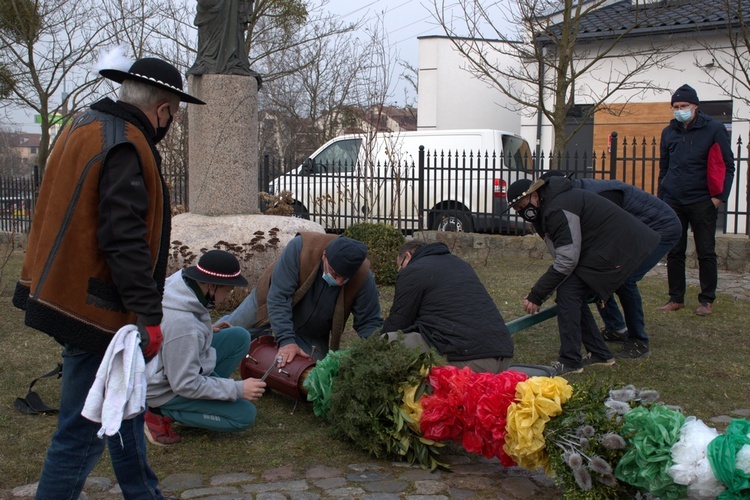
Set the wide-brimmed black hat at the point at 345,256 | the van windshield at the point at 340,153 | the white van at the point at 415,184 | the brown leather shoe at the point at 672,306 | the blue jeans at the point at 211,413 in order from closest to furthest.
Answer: the blue jeans at the point at 211,413 < the wide-brimmed black hat at the point at 345,256 < the brown leather shoe at the point at 672,306 < the white van at the point at 415,184 < the van windshield at the point at 340,153

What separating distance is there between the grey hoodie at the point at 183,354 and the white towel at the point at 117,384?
1084 millimetres

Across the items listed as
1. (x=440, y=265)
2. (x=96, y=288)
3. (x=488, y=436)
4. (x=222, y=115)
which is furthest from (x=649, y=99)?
(x=96, y=288)

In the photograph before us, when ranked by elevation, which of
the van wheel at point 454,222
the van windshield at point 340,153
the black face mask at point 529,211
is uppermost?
the van windshield at point 340,153

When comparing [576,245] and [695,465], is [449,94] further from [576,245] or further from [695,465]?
[695,465]

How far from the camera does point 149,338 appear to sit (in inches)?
107

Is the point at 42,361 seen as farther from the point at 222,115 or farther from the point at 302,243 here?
the point at 222,115

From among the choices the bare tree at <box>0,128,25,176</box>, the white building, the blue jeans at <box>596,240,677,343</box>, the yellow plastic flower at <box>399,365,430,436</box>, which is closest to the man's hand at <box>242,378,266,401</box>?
the yellow plastic flower at <box>399,365,430,436</box>

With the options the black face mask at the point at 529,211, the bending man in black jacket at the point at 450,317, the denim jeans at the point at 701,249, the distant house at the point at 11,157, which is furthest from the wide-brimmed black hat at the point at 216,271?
the distant house at the point at 11,157

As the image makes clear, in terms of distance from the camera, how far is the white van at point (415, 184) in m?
11.9

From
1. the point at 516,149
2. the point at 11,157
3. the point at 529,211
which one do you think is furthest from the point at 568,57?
the point at 11,157

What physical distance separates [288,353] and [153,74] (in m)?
2.19

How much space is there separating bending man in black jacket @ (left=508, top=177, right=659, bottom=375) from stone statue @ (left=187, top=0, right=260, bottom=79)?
3633mm

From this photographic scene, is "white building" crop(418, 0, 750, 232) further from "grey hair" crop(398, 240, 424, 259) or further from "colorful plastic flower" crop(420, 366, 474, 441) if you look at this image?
"colorful plastic flower" crop(420, 366, 474, 441)

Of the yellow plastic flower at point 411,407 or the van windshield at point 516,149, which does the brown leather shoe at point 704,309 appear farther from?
the van windshield at point 516,149
